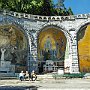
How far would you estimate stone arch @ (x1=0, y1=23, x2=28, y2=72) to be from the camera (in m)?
34.2

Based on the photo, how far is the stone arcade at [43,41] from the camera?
34.2 metres

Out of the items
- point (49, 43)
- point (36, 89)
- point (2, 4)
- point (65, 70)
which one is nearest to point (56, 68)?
point (65, 70)

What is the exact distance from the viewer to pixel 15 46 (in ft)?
114

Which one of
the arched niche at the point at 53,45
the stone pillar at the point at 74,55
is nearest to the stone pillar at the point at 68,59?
the stone pillar at the point at 74,55

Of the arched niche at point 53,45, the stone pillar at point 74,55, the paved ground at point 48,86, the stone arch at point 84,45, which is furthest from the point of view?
the arched niche at point 53,45

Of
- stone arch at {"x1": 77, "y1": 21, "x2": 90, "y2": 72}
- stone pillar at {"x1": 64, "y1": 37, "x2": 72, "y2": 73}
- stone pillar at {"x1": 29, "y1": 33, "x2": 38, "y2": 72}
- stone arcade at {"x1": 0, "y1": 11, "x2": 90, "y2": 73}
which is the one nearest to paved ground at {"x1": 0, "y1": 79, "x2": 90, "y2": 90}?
stone pillar at {"x1": 29, "y1": 33, "x2": 38, "y2": 72}

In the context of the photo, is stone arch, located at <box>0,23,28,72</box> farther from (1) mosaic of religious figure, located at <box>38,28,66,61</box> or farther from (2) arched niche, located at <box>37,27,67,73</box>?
(1) mosaic of religious figure, located at <box>38,28,66,61</box>

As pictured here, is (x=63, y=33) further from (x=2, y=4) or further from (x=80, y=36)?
(x=2, y=4)

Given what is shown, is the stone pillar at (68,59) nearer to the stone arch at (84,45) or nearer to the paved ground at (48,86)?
the stone arch at (84,45)

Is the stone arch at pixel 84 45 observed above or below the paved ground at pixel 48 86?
above

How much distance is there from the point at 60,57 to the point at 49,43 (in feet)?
8.57

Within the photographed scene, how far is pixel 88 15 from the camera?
118ft

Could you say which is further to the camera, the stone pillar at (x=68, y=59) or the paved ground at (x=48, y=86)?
the stone pillar at (x=68, y=59)

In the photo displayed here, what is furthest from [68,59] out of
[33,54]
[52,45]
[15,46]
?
[15,46]
